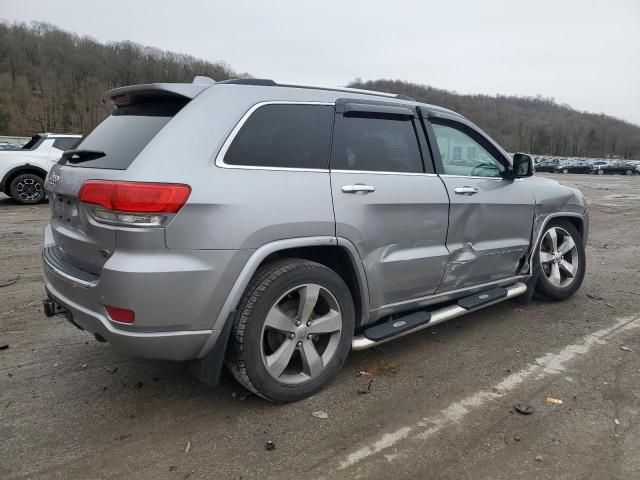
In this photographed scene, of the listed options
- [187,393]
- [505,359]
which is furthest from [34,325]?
[505,359]

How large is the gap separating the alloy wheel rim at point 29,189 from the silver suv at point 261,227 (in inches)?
366

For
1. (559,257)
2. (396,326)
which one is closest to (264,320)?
(396,326)

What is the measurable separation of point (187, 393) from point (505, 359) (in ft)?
7.34

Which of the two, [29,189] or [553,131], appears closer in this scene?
[29,189]

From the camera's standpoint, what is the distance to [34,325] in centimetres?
412

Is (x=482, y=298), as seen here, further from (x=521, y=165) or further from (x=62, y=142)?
(x=62, y=142)

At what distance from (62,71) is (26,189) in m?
86.5

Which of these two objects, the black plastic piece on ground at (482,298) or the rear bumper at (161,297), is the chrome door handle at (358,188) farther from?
the black plastic piece on ground at (482,298)

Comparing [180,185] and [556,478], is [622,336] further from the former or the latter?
[180,185]

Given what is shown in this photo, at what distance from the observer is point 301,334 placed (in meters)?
2.93

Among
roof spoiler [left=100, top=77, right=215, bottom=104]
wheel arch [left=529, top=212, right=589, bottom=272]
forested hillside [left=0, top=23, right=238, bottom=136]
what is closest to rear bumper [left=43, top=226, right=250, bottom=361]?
roof spoiler [left=100, top=77, right=215, bottom=104]

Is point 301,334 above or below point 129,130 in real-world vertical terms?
below

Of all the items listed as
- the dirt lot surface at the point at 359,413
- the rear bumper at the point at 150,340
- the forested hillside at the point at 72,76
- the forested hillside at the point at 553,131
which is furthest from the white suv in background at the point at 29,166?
the forested hillside at the point at 553,131

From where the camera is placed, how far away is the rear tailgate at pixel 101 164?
102 inches
